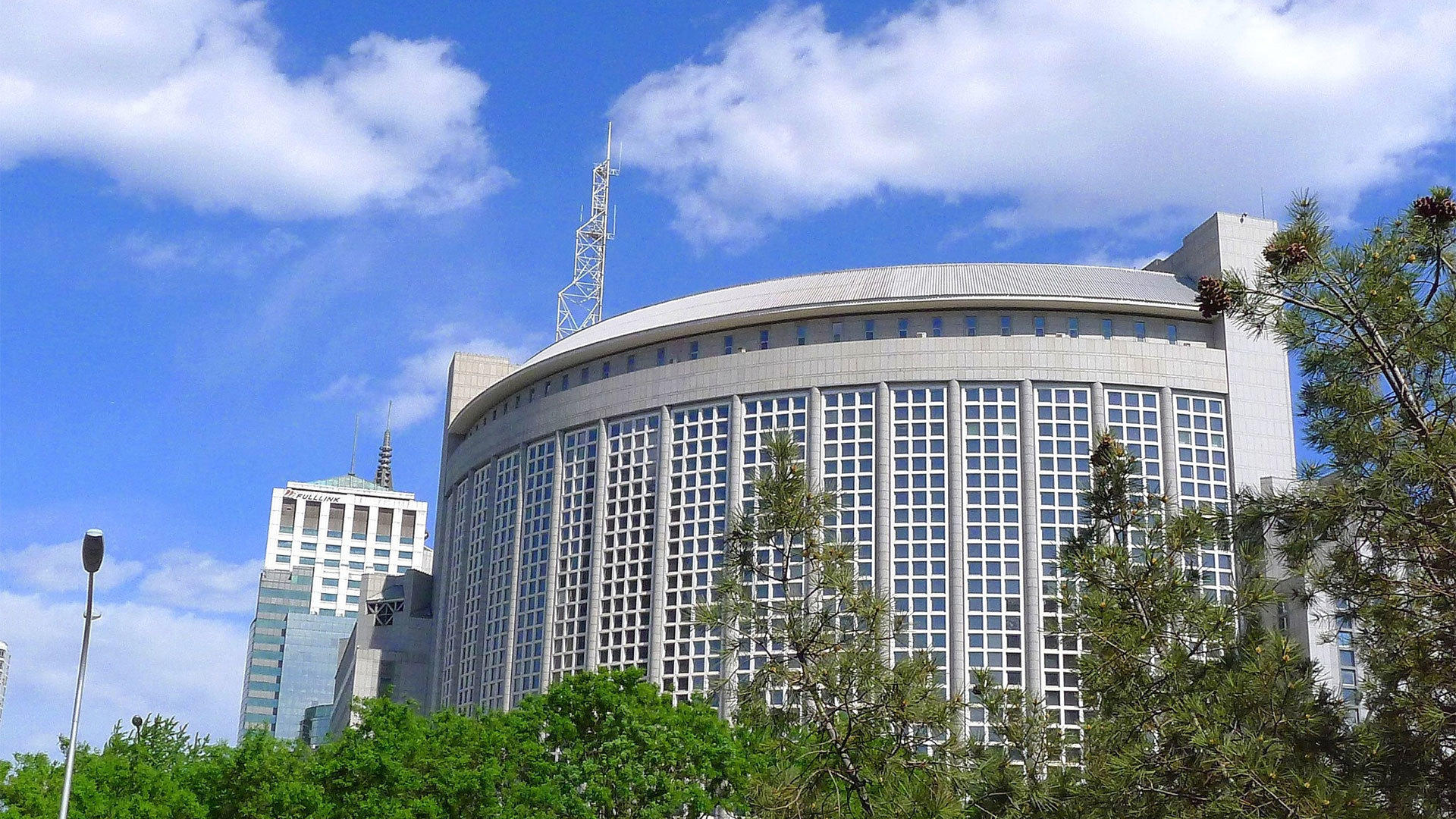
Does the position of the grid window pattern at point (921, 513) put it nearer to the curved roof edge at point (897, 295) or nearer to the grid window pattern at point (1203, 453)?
the curved roof edge at point (897, 295)

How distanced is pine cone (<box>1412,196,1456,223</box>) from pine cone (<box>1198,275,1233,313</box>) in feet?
7.97

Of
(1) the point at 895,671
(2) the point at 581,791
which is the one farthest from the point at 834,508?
(2) the point at 581,791

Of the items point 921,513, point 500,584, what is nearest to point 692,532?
point 921,513

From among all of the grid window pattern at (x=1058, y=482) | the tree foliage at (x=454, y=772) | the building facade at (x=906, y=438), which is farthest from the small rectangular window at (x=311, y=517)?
the tree foliage at (x=454, y=772)

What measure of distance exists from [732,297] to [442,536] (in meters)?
23.6

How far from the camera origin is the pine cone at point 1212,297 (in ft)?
52.9

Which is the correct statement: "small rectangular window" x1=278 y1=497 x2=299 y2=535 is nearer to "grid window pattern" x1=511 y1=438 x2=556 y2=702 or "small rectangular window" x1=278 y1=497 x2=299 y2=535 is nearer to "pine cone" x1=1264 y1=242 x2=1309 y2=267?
"grid window pattern" x1=511 y1=438 x2=556 y2=702

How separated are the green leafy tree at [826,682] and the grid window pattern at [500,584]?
53076 millimetres

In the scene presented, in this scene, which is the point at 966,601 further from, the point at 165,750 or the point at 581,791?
the point at 165,750

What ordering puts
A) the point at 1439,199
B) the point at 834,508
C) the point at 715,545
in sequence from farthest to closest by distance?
the point at 715,545 < the point at 834,508 < the point at 1439,199

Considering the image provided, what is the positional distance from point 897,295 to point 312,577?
140m

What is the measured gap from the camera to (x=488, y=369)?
288ft

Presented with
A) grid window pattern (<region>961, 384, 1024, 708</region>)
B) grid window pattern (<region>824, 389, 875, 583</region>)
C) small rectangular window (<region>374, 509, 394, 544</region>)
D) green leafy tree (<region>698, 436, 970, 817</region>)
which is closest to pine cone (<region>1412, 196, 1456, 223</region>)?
green leafy tree (<region>698, 436, 970, 817</region>)

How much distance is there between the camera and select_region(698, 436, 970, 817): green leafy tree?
656 inches
